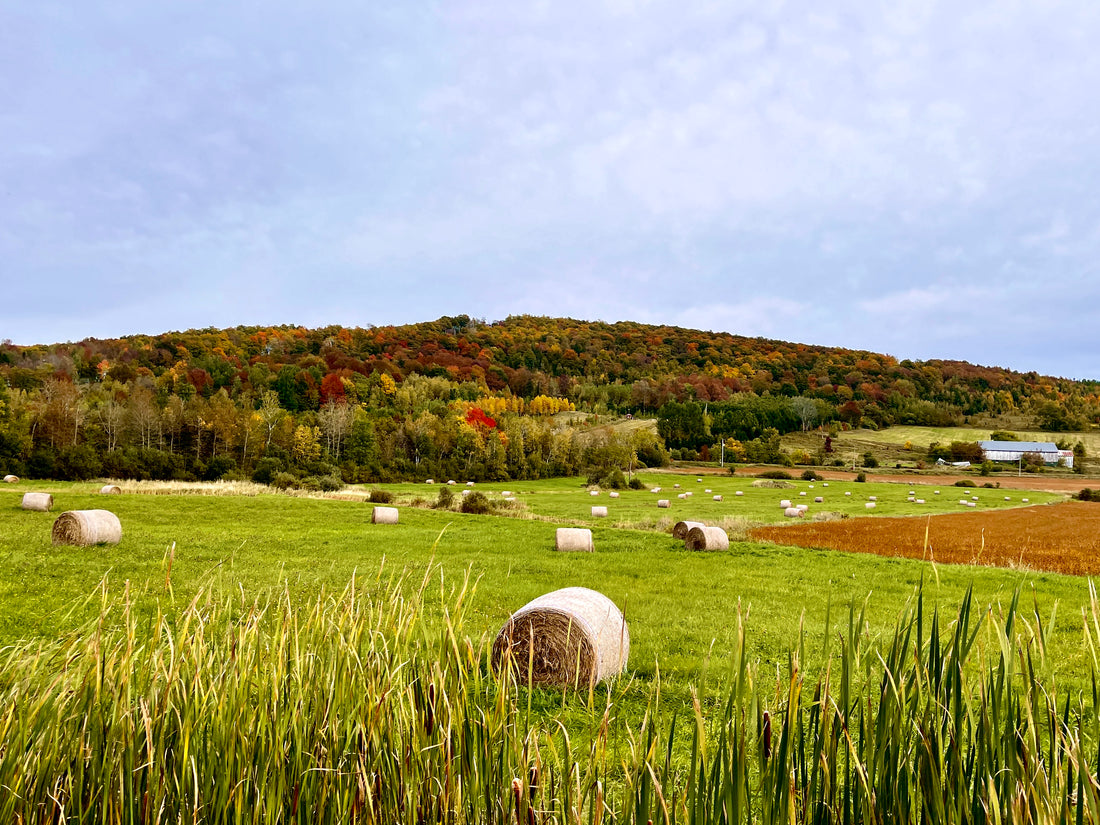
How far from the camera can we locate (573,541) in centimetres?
1906

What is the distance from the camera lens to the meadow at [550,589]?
6.26 feet

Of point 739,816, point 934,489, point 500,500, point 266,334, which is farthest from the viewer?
point 266,334

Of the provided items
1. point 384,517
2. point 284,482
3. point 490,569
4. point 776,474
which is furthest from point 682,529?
point 776,474

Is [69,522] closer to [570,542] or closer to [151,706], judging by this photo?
Result: [570,542]

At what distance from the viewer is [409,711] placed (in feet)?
8.54

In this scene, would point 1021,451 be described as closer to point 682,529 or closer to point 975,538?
point 975,538

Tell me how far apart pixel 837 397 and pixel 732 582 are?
112337mm

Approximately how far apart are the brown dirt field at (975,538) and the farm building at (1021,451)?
59.1m

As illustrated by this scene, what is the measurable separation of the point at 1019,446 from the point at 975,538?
8019 centimetres

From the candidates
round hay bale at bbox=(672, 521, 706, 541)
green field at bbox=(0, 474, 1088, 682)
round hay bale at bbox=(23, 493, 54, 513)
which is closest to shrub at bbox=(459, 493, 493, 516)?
green field at bbox=(0, 474, 1088, 682)

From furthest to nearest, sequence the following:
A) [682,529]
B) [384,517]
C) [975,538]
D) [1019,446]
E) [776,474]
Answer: [1019,446] → [776,474] → [384,517] → [975,538] → [682,529]

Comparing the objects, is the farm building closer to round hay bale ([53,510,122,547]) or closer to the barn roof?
the barn roof

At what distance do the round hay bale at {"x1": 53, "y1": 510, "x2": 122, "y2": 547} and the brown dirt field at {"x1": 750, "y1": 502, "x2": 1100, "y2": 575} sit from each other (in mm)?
20830

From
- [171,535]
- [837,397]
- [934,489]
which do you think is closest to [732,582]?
[171,535]
